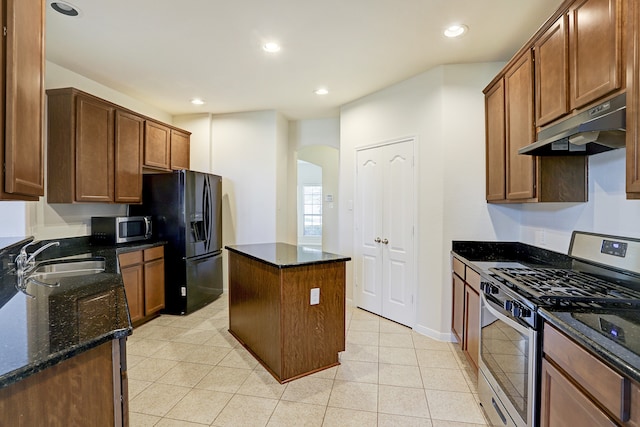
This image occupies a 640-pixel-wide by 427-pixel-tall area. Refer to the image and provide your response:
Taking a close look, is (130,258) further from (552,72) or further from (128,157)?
(552,72)

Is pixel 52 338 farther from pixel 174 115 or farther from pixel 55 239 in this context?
pixel 174 115

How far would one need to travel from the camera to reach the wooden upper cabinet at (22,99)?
1138 mm

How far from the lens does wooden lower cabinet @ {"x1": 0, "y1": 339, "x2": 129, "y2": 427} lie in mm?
821

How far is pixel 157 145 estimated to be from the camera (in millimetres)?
3990

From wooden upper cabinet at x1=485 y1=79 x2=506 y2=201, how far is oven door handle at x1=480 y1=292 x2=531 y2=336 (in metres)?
1.07

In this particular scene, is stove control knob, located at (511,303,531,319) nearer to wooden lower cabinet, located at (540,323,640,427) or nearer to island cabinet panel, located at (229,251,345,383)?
wooden lower cabinet, located at (540,323,640,427)

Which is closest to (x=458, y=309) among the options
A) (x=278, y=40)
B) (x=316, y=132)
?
(x=278, y=40)

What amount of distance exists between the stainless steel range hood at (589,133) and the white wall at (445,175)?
2.91 ft

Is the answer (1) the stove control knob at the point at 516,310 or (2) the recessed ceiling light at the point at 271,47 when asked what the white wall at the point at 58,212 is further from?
(1) the stove control knob at the point at 516,310

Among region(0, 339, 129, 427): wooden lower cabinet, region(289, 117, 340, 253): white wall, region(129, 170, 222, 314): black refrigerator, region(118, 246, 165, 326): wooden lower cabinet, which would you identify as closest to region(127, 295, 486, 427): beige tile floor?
region(118, 246, 165, 326): wooden lower cabinet

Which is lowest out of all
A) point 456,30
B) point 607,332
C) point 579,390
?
point 579,390

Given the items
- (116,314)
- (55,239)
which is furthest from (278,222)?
(116,314)

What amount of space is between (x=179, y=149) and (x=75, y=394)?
3972 mm

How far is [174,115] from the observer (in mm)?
4746
